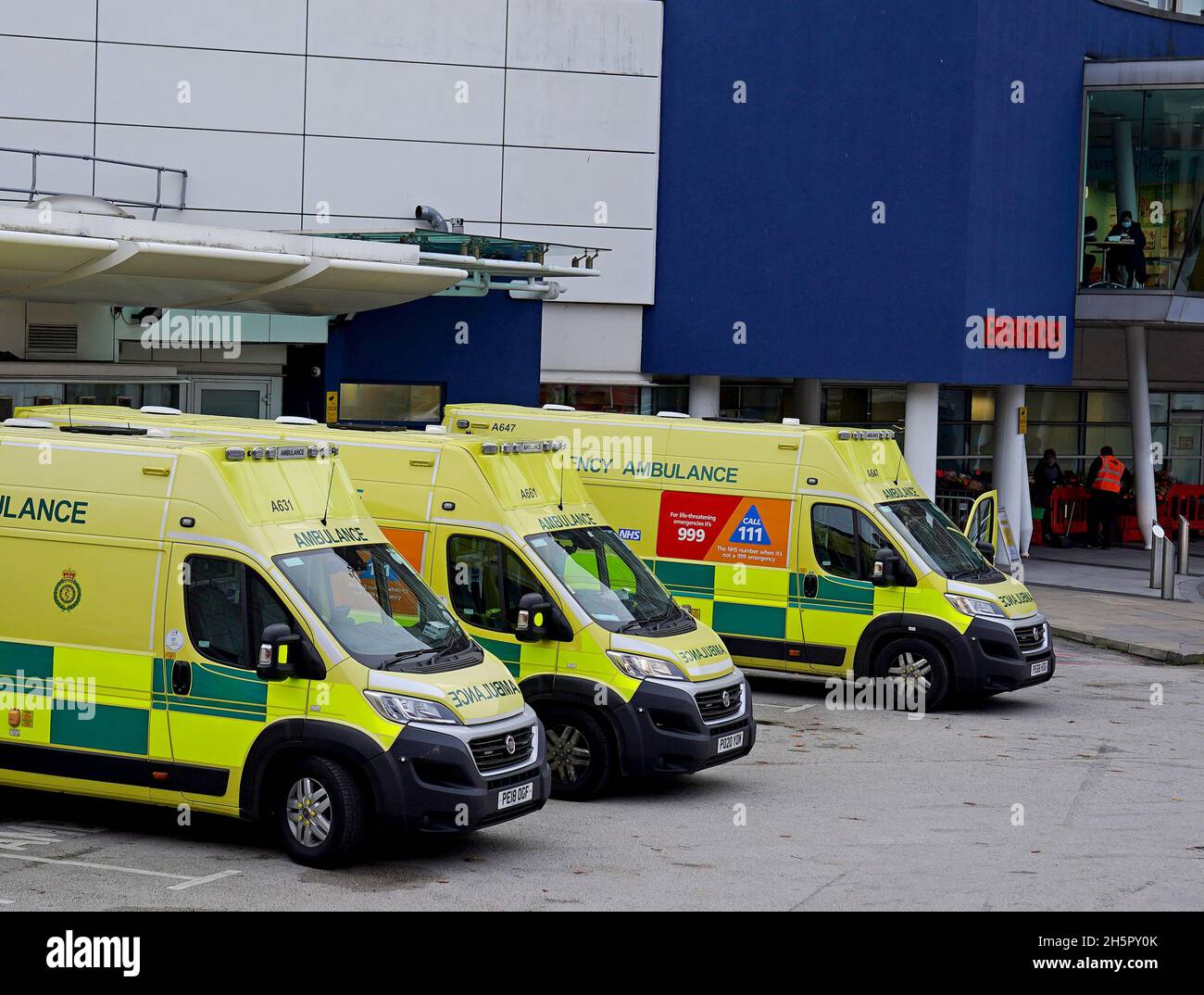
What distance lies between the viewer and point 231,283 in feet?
63.0

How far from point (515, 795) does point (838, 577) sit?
6667mm

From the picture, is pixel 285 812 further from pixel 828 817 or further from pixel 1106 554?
pixel 1106 554

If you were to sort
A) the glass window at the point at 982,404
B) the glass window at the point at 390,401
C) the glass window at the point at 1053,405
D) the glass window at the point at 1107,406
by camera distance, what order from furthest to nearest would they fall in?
the glass window at the point at 1107,406
the glass window at the point at 1053,405
the glass window at the point at 982,404
the glass window at the point at 390,401

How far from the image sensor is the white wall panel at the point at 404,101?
25.5m

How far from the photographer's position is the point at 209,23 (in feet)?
81.5

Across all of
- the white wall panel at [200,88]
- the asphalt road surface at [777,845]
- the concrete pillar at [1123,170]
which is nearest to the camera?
the asphalt road surface at [777,845]

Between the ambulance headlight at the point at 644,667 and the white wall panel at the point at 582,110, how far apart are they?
16.2 meters

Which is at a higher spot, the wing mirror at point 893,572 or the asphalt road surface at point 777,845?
the wing mirror at point 893,572

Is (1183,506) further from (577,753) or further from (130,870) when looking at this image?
(130,870)

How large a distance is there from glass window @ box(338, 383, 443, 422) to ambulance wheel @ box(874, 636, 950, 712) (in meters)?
9.50

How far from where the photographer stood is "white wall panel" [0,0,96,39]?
23.8 metres

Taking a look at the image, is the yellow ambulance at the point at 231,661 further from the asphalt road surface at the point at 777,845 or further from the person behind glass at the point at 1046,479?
the person behind glass at the point at 1046,479

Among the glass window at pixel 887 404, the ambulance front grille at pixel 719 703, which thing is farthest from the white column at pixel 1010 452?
the ambulance front grille at pixel 719 703

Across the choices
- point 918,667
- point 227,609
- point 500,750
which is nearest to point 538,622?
point 500,750
